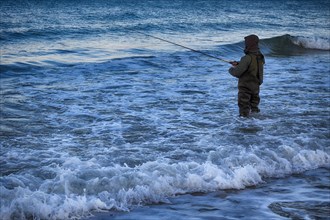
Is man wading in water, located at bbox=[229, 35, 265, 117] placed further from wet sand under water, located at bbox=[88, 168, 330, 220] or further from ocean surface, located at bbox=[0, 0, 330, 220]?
wet sand under water, located at bbox=[88, 168, 330, 220]

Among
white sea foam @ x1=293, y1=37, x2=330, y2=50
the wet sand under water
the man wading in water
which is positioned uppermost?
the man wading in water

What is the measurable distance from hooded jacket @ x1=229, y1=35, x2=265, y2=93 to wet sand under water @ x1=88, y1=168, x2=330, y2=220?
2542 mm

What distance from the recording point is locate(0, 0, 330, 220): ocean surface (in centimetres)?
561

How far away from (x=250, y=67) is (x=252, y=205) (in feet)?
11.2

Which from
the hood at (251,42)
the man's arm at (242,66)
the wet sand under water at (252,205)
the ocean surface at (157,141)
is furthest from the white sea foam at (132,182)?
the hood at (251,42)

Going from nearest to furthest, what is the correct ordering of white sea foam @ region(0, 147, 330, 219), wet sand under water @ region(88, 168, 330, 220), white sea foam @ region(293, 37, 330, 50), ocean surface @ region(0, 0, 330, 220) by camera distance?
wet sand under water @ region(88, 168, 330, 220)
white sea foam @ region(0, 147, 330, 219)
ocean surface @ region(0, 0, 330, 220)
white sea foam @ region(293, 37, 330, 50)

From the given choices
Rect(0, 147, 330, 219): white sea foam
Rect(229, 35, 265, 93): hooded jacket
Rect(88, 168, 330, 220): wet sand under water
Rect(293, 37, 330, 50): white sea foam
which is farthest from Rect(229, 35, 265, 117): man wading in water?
Answer: Rect(293, 37, 330, 50): white sea foam

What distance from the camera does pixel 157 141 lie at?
7.92 meters

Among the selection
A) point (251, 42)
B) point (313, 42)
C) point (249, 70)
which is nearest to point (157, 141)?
point (249, 70)

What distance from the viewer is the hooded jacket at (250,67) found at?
838 centimetres

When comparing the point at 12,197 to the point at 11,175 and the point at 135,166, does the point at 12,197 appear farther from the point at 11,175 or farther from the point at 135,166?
the point at 135,166

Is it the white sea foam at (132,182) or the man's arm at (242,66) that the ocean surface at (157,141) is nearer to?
the white sea foam at (132,182)

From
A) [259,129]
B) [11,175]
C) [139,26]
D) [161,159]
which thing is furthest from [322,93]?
[139,26]

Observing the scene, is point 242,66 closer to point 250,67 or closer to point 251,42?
point 250,67
